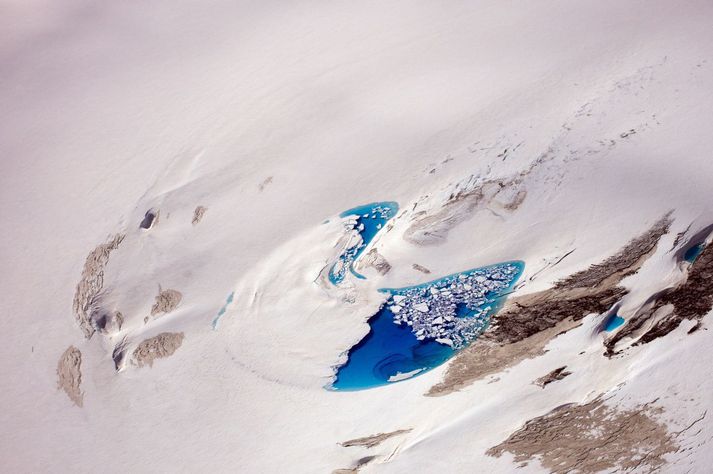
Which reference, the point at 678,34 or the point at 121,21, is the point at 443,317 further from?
the point at 121,21

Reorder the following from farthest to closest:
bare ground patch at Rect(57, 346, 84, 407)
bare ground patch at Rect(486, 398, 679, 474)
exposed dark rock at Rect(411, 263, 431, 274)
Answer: exposed dark rock at Rect(411, 263, 431, 274) → bare ground patch at Rect(57, 346, 84, 407) → bare ground patch at Rect(486, 398, 679, 474)

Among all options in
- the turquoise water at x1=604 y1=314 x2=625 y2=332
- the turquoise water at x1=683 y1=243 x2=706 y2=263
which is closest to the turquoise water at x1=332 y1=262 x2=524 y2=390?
the turquoise water at x1=604 y1=314 x2=625 y2=332

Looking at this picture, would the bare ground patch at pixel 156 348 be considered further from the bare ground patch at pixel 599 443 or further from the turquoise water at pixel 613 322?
the turquoise water at pixel 613 322

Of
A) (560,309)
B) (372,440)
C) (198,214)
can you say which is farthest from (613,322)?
(198,214)

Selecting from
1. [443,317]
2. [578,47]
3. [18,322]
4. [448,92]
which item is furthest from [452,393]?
[18,322]

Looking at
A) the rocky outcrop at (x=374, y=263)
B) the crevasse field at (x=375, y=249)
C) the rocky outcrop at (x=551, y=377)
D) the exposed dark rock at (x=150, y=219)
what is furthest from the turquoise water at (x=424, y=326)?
the exposed dark rock at (x=150, y=219)

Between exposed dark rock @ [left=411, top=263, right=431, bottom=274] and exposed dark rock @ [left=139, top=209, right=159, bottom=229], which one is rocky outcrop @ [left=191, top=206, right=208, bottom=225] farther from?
exposed dark rock @ [left=411, top=263, right=431, bottom=274]

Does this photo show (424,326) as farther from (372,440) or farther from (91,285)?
(91,285)
